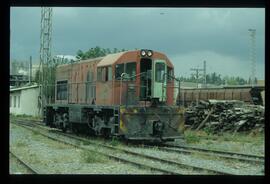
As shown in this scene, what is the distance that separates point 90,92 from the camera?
15.0 m

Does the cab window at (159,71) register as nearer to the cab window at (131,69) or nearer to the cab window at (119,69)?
the cab window at (131,69)

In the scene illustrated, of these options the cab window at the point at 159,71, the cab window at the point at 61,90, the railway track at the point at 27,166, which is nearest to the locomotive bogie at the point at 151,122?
the cab window at the point at 159,71

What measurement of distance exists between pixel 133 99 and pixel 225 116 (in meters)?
5.85

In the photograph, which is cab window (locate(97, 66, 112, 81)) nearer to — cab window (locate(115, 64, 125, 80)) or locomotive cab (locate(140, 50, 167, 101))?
cab window (locate(115, 64, 125, 80))

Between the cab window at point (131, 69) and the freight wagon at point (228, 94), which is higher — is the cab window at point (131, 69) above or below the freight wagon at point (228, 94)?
above

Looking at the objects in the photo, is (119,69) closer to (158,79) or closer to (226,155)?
(158,79)

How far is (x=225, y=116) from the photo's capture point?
17.6 m

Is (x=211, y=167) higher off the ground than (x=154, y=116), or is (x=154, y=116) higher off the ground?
(x=154, y=116)

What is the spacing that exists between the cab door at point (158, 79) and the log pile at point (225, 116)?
472 cm

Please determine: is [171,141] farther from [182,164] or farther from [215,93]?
[215,93]

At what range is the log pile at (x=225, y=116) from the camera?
1684cm

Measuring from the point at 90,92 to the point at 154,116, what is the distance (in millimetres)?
3158
